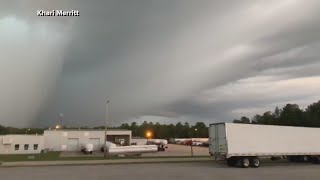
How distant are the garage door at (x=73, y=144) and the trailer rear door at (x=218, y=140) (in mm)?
50374

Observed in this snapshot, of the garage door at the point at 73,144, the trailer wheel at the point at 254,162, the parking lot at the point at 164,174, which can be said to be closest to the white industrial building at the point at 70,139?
the garage door at the point at 73,144

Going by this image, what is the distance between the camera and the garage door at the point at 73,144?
273ft

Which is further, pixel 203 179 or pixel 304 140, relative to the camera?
pixel 304 140

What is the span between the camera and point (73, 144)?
83.4 meters

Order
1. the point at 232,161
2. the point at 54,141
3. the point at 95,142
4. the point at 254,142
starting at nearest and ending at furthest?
the point at 254,142 → the point at 232,161 → the point at 54,141 → the point at 95,142

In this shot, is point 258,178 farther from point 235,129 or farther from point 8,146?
point 8,146

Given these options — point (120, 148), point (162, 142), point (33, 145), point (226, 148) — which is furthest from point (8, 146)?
point (226, 148)

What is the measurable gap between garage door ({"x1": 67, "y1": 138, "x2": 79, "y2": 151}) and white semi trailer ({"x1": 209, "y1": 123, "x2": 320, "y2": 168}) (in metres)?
50.4

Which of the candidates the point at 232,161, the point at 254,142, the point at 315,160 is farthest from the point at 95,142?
the point at 254,142

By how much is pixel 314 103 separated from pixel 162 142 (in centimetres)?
6909

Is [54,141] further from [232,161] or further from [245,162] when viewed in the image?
[245,162]

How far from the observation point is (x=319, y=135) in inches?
1661

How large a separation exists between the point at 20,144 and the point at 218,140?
5220 cm

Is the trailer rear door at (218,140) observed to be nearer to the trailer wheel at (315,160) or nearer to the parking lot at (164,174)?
the parking lot at (164,174)
